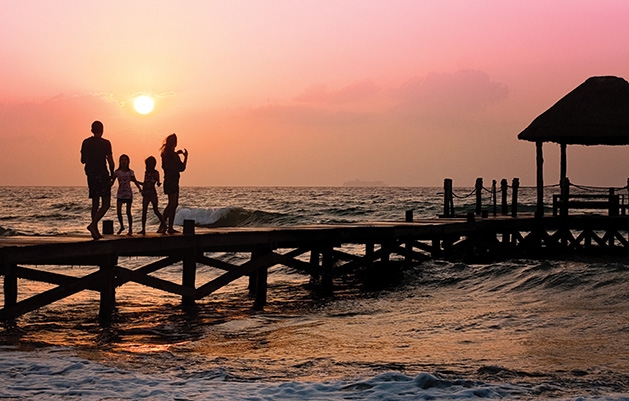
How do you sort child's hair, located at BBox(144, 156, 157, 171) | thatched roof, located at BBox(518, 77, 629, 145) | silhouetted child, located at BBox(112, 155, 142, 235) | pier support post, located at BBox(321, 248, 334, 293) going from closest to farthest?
silhouetted child, located at BBox(112, 155, 142, 235) < child's hair, located at BBox(144, 156, 157, 171) < pier support post, located at BBox(321, 248, 334, 293) < thatched roof, located at BBox(518, 77, 629, 145)

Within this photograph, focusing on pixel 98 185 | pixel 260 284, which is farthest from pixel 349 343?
pixel 260 284

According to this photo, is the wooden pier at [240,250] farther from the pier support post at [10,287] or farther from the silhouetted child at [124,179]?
the silhouetted child at [124,179]

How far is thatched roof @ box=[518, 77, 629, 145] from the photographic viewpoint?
949 inches

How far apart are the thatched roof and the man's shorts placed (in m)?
15.8

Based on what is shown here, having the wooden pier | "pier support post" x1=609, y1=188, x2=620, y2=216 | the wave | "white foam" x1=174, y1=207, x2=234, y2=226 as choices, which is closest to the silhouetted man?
the wooden pier

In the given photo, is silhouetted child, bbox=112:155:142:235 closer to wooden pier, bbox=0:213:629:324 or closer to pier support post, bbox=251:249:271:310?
wooden pier, bbox=0:213:629:324

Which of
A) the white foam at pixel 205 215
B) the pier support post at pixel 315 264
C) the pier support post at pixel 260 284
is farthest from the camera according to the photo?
the white foam at pixel 205 215

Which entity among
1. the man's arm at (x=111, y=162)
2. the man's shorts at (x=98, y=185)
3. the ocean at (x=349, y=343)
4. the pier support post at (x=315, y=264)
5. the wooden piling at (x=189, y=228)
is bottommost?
the ocean at (x=349, y=343)

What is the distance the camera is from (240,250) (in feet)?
56.1

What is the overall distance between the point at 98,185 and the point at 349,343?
13.8ft

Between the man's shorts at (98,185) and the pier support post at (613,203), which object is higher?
the man's shorts at (98,185)

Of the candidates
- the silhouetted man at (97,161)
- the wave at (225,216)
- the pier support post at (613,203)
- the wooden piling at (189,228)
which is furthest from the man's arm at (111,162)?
the wave at (225,216)

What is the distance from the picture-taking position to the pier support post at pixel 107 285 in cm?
1332

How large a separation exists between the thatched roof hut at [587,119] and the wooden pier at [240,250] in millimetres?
1671
